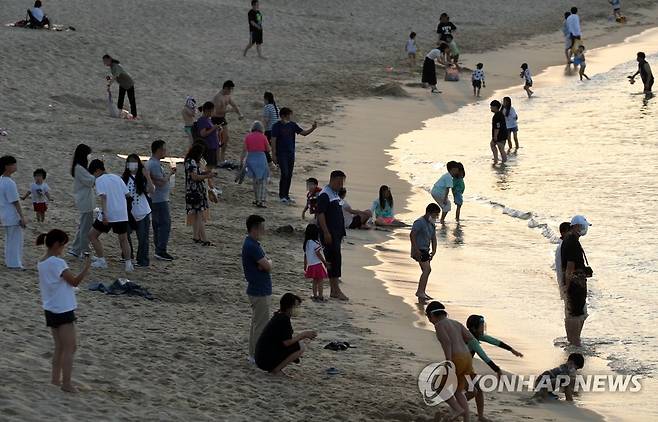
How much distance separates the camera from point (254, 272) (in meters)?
11.6

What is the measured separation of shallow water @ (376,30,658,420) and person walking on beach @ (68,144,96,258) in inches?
151

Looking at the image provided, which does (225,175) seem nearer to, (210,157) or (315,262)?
(210,157)

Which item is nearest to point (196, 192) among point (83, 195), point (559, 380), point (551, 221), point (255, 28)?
point (83, 195)

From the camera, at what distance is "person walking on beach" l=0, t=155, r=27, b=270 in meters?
13.3

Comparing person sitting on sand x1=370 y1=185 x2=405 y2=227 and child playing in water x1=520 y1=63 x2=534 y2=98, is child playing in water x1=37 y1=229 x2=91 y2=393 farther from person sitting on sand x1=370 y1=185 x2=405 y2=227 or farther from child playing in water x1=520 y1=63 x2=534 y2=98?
child playing in water x1=520 y1=63 x2=534 y2=98

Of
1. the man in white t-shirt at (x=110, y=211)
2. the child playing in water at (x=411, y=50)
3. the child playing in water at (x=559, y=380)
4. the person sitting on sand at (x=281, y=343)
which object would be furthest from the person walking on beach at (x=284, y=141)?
the child playing in water at (x=411, y=50)

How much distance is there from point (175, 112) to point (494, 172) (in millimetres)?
6531

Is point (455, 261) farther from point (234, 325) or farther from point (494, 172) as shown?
point (494, 172)

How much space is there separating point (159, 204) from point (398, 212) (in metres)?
6.10

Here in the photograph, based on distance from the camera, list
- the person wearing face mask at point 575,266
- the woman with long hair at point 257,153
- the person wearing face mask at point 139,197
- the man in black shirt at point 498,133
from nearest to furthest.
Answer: the person wearing face mask at point 575,266 → the person wearing face mask at point 139,197 → the woman with long hair at point 257,153 → the man in black shirt at point 498,133

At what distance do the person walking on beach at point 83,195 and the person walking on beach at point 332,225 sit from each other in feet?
8.31

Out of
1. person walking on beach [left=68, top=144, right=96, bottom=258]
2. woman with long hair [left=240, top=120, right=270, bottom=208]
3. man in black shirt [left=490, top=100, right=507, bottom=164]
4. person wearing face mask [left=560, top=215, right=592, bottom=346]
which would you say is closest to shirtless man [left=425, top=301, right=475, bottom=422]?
person wearing face mask [left=560, top=215, right=592, bottom=346]

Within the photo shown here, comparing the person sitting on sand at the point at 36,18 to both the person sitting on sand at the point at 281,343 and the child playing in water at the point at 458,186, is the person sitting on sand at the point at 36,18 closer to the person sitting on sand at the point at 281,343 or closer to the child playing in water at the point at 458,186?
the child playing in water at the point at 458,186

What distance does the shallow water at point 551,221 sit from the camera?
1405cm
